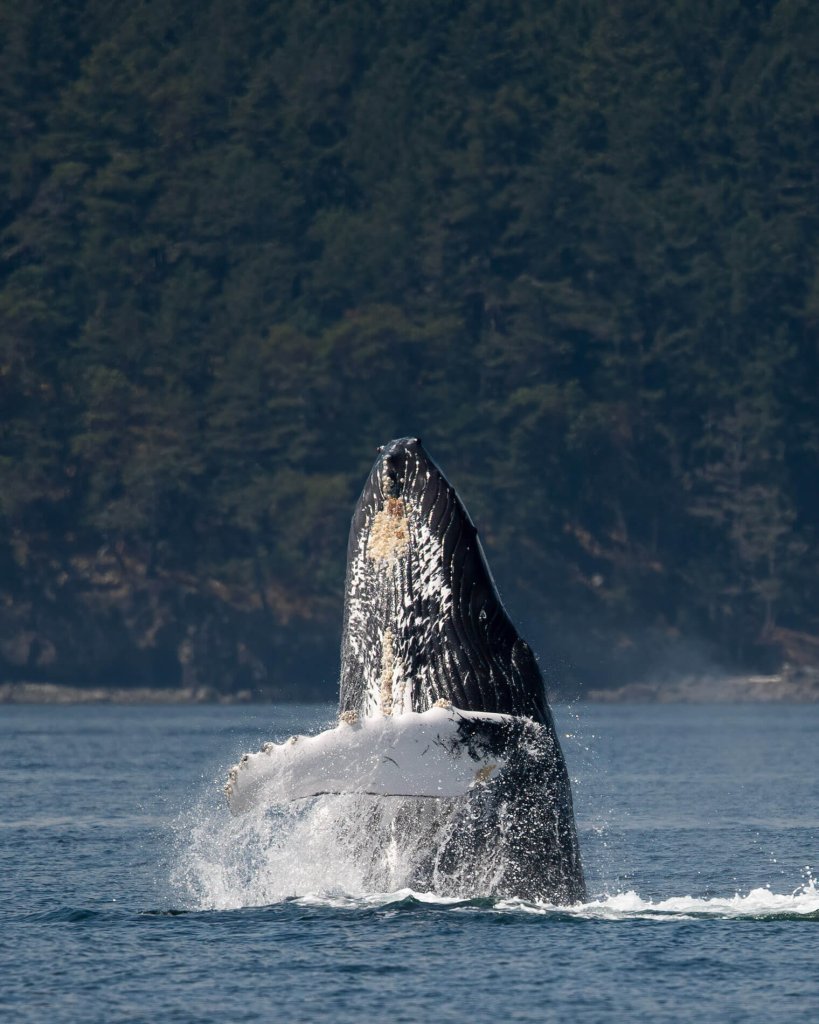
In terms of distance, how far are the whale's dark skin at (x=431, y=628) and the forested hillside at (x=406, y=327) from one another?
103666 mm

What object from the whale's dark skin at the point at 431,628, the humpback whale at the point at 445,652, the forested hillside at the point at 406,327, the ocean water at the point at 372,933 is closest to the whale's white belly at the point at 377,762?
the humpback whale at the point at 445,652

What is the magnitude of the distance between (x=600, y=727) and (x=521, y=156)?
77233mm

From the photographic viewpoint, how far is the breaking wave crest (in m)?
21.7

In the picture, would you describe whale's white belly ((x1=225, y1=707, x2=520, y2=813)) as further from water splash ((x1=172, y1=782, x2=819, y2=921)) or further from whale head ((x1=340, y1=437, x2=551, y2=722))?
whale head ((x1=340, y1=437, x2=551, y2=722))

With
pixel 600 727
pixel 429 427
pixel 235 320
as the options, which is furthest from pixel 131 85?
pixel 600 727

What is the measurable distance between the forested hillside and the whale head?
341 feet

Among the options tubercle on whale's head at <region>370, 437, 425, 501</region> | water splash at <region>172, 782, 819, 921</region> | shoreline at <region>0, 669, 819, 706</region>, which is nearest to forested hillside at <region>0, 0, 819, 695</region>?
shoreline at <region>0, 669, 819, 706</region>

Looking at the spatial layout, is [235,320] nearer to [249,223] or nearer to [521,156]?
[249,223]

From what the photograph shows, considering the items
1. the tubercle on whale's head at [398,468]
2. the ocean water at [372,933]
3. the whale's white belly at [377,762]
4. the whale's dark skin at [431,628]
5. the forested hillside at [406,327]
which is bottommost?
the ocean water at [372,933]

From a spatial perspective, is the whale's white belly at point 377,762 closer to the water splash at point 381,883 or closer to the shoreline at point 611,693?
the water splash at point 381,883

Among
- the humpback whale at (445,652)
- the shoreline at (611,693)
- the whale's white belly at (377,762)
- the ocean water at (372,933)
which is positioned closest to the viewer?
the whale's white belly at (377,762)

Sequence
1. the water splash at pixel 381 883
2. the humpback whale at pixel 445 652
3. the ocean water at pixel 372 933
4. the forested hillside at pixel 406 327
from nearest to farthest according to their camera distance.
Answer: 1. the humpback whale at pixel 445 652
2. the ocean water at pixel 372 933
3. the water splash at pixel 381 883
4. the forested hillside at pixel 406 327

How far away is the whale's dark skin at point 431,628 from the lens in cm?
2017

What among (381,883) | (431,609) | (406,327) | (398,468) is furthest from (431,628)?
(406,327)
